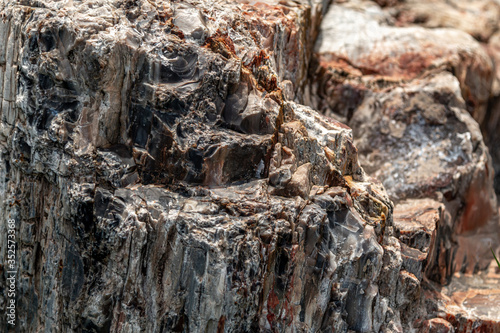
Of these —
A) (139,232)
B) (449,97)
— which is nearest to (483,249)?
(449,97)

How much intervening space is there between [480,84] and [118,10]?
199 inches

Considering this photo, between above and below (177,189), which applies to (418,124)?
above

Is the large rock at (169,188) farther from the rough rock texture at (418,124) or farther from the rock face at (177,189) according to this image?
the rough rock texture at (418,124)

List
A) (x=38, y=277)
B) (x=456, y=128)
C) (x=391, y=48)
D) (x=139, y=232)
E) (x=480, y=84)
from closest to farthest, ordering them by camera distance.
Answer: (x=139, y=232)
(x=38, y=277)
(x=456, y=128)
(x=391, y=48)
(x=480, y=84)

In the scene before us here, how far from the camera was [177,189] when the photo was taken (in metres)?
3.60

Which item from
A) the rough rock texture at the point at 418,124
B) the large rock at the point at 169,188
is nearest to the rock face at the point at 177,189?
the large rock at the point at 169,188

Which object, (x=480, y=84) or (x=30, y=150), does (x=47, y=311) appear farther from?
(x=480, y=84)

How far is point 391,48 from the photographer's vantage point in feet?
19.7

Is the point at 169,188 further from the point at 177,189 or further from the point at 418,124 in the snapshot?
the point at 418,124

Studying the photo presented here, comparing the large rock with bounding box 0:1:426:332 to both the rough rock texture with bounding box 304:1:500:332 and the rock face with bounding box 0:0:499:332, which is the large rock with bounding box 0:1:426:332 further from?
the rough rock texture with bounding box 304:1:500:332

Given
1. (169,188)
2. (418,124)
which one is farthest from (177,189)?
(418,124)

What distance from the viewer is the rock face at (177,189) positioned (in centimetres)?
346

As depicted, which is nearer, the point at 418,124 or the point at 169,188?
the point at 169,188

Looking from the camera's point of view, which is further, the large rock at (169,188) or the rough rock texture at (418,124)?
the rough rock texture at (418,124)
